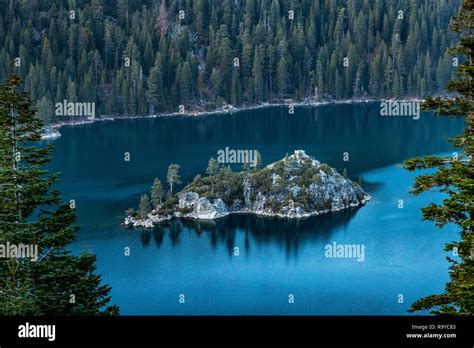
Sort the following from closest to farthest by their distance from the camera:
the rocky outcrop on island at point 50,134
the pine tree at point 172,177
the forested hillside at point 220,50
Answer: the pine tree at point 172,177, the rocky outcrop on island at point 50,134, the forested hillside at point 220,50

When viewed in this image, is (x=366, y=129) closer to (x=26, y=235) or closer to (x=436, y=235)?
(x=436, y=235)

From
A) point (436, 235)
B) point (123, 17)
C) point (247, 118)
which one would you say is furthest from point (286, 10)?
point (436, 235)

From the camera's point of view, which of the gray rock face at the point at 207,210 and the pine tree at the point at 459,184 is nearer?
the pine tree at the point at 459,184

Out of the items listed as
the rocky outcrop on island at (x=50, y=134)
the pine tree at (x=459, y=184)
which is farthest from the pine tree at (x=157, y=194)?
the pine tree at (x=459, y=184)

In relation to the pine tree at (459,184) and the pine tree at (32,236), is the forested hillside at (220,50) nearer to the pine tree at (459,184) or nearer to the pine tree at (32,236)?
Result: the pine tree at (32,236)

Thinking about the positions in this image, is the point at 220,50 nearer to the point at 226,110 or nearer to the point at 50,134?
the point at 226,110

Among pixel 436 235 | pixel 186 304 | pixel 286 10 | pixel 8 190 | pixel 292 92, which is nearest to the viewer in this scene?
pixel 8 190

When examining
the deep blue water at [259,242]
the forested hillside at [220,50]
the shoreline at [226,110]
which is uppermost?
the forested hillside at [220,50]
